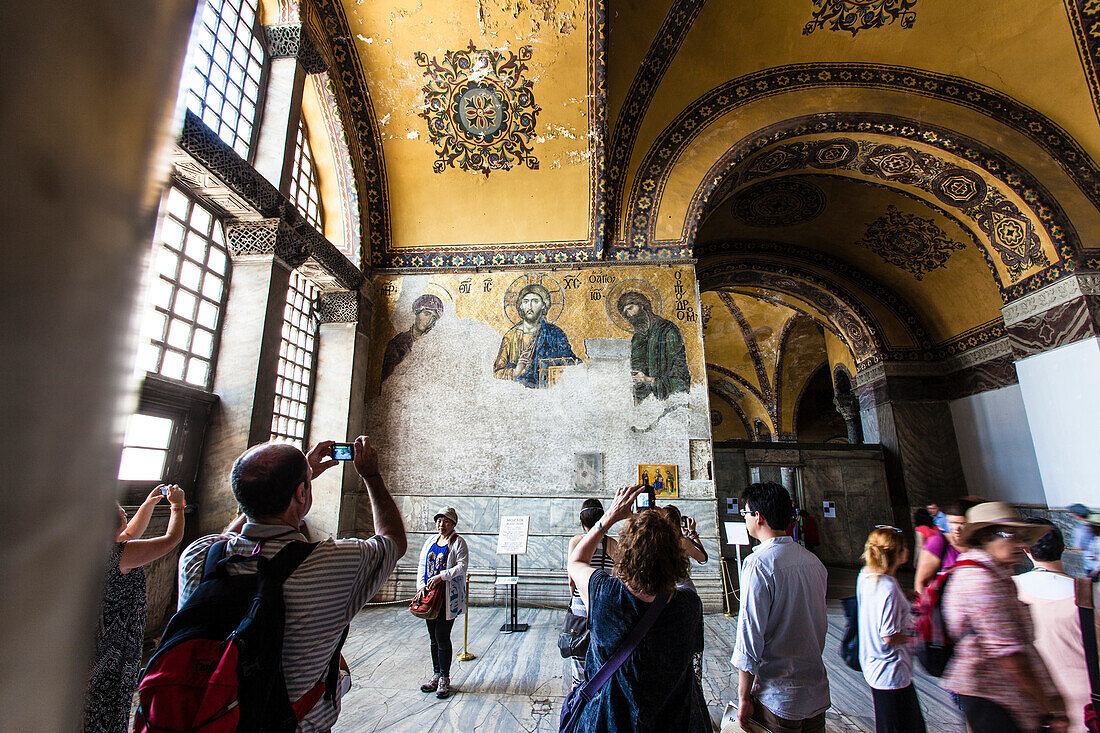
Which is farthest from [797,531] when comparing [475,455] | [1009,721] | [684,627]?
[684,627]

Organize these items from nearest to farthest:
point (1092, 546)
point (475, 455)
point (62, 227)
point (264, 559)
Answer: point (62, 227) → point (264, 559) → point (1092, 546) → point (475, 455)

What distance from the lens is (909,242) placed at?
39.7 ft

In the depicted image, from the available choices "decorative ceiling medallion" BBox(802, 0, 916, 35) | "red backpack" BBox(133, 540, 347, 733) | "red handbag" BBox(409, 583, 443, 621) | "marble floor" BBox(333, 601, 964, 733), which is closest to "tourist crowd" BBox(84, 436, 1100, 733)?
"red backpack" BBox(133, 540, 347, 733)

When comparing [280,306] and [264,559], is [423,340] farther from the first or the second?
[264,559]

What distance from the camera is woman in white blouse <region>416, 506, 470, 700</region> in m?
4.48

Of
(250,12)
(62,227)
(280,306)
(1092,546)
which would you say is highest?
(250,12)

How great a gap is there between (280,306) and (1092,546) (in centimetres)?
714

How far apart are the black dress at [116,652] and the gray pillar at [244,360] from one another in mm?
3068

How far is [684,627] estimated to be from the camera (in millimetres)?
2004

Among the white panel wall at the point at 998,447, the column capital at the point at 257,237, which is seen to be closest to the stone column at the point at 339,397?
the column capital at the point at 257,237

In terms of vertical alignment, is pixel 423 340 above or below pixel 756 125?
below

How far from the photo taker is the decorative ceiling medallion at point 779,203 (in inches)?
457

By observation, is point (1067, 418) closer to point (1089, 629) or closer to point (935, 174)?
point (935, 174)

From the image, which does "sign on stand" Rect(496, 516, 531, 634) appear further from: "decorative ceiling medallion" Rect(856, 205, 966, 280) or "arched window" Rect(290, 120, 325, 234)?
"decorative ceiling medallion" Rect(856, 205, 966, 280)
